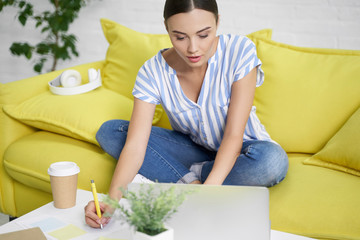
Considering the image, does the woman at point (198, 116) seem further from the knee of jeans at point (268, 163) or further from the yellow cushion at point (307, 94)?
the yellow cushion at point (307, 94)

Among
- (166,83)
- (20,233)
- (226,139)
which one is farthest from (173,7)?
(20,233)

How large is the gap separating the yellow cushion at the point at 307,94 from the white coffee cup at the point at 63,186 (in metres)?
0.88

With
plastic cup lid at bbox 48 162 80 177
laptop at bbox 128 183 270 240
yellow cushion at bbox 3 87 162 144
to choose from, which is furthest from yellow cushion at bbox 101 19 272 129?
laptop at bbox 128 183 270 240

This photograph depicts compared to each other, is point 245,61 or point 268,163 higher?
point 245,61

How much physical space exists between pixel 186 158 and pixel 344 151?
57cm

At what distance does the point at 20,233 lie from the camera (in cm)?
90

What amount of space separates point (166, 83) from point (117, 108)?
41cm

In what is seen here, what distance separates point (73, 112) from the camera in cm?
173

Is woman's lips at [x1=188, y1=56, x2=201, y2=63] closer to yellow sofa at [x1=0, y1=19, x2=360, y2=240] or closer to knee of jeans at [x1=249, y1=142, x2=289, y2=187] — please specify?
knee of jeans at [x1=249, y1=142, x2=289, y2=187]

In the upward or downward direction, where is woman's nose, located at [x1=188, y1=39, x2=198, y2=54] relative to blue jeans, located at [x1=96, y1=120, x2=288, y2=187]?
upward

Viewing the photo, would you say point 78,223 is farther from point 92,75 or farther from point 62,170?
point 92,75

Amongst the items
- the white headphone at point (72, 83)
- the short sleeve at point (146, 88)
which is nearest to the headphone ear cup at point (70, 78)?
the white headphone at point (72, 83)

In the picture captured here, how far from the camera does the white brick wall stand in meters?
2.36

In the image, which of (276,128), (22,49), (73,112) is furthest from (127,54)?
(22,49)
